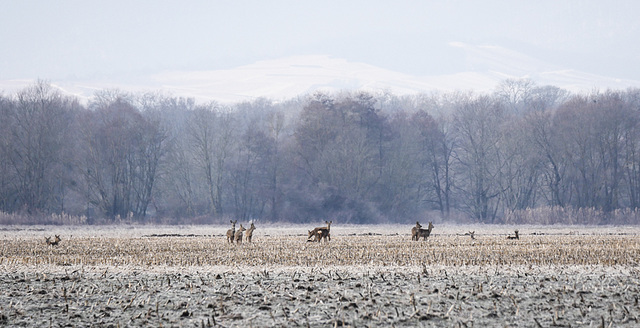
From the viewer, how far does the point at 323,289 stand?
14484 mm

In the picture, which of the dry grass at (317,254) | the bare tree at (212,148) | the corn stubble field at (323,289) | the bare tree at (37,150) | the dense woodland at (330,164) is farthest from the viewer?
the bare tree at (212,148)

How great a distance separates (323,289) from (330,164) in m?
46.6

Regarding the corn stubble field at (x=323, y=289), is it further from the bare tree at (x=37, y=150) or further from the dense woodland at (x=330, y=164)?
the bare tree at (x=37, y=150)

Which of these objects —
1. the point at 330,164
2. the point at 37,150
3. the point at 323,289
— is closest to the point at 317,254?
the point at 323,289

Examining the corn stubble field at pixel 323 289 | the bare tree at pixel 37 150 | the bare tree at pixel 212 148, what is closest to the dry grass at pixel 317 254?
the corn stubble field at pixel 323 289


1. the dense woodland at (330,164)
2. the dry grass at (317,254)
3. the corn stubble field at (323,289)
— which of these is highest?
the dense woodland at (330,164)

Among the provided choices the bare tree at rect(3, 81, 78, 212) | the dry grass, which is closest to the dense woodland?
the bare tree at rect(3, 81, 78, 212)

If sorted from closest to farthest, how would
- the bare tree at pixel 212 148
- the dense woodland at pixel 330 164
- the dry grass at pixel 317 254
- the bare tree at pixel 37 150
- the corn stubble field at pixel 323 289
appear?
the corn stubble field at pixel 323 289 < the dry grass at pixel 317 254 < the bare tree at pixel 37 150 < the dense woodland at pixel 330 164 < the bare tree at pixel 212 148

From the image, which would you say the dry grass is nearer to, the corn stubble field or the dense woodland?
the corn stubble field

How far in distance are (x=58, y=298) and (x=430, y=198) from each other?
5708cm

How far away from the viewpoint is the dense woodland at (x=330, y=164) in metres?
56.7

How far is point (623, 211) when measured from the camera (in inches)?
2205

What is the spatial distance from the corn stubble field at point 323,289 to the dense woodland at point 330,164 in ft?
116

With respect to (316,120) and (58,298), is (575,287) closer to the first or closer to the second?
(58,298)
